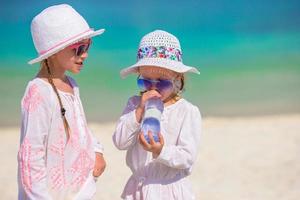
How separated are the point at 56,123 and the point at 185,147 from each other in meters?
0.54

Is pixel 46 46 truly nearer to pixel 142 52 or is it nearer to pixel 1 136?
pixel 142 52

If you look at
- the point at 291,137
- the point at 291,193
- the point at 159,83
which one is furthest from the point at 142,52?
the point at 291,137

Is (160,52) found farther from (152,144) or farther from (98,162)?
(98,162)

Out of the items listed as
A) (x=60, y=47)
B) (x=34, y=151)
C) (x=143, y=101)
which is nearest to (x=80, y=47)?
(x=60, y=47)

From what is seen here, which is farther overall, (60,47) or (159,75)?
(159,75)

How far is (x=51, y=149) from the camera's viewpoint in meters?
2.59

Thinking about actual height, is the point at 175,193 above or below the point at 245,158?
below

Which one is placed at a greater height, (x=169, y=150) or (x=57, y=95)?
(x=57, y=95)

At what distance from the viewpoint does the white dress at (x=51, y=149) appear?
254cm

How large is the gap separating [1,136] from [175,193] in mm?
7350

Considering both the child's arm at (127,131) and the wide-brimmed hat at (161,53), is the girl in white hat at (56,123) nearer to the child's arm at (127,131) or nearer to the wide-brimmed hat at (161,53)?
the child's arm at (127,131)

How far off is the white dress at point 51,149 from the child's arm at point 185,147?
11.6 inches

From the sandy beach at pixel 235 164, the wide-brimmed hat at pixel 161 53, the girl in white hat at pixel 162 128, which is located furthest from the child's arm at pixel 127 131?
the sandy beach at pixel 235 164

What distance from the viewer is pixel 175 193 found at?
2.82 meters
